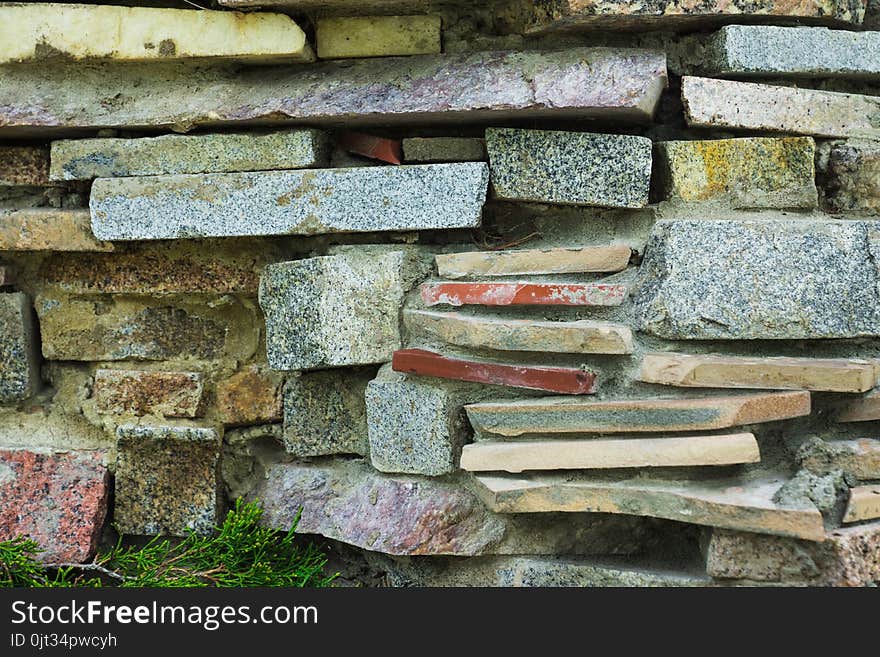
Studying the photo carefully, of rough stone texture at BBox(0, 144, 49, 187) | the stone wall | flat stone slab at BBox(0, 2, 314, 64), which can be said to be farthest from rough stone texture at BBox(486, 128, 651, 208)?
rough stone texture at BBox(0, 144, 49, 187)

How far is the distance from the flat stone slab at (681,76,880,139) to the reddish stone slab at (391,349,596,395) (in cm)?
56

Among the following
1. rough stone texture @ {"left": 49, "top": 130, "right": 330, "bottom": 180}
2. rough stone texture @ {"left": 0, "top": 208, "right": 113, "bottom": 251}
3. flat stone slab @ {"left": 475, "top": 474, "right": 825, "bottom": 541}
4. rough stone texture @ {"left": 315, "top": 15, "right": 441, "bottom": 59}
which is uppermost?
rough stone texture @ {"left": 315, "top": 15, "right": 441, "bottom": 59}

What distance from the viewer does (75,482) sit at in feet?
7.61

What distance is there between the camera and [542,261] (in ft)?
6.77

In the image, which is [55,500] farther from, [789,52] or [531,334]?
[789,52]

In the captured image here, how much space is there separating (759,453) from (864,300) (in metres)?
0.35

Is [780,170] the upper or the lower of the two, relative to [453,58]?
lower

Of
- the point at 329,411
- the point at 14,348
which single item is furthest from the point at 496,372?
the point at 14,348

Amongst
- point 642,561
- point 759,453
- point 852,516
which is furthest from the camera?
point 642,561

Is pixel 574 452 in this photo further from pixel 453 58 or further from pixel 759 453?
pixel 453 58

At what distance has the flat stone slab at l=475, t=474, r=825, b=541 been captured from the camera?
5.78ft

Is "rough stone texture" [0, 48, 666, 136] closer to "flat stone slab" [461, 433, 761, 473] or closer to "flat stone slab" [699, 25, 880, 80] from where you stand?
"flat stone slab" [699, 25, 880, 80]

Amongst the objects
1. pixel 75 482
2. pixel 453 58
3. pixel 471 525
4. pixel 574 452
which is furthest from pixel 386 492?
pixel 453 58

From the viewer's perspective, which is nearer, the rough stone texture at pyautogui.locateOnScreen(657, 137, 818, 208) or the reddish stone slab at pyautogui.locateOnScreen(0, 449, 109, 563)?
the rough stone texture at pyautogui.locateOnScreen(657, 137, 818, 208)
